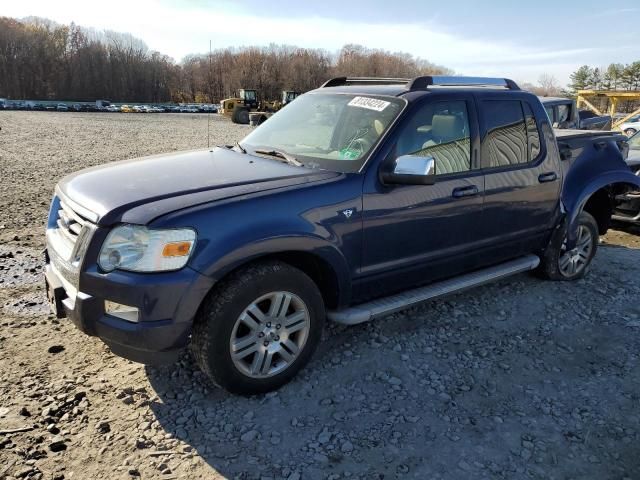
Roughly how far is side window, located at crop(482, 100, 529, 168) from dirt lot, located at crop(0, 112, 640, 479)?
1.35 m

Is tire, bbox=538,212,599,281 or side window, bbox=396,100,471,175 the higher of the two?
side window, bbox=396,100,471,175

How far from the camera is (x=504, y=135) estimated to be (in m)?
4.26

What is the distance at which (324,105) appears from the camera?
13.7 ft

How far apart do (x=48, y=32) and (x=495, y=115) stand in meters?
121

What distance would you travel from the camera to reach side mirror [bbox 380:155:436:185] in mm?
3285

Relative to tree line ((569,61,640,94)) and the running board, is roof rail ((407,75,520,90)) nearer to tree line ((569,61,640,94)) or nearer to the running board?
the running board

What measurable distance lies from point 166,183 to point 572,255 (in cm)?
414

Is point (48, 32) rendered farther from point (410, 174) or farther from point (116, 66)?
point (410, 174)

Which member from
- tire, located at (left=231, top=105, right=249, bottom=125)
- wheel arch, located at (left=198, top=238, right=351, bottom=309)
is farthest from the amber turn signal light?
tire, located at (left=231, top=105, right=249, bottom=125)

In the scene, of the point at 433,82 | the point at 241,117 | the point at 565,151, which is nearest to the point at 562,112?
the point at 565,151

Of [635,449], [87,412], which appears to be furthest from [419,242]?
[87,412]

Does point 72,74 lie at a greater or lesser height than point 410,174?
greater

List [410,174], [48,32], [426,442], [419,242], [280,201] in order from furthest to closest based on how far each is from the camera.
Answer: [48,32] → [419,242] → [410,174] → [280,201] → [426,442]

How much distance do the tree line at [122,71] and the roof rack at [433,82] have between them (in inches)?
3290
